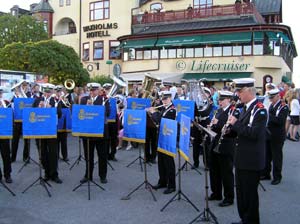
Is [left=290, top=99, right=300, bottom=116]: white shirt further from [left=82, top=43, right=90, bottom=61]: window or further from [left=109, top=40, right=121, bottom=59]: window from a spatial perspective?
[left=82, top=43, right=90, bottom=61]: window


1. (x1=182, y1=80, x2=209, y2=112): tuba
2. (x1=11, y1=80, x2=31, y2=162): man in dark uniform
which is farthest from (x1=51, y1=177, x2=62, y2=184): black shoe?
(x1=182, y1=80, x2=209, y2=112): tuba

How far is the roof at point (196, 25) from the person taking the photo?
32203 millimetres

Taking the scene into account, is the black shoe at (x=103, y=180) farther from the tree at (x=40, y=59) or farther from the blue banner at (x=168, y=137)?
the tree at (x=40, y=59)

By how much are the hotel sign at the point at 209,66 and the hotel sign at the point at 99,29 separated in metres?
10.4

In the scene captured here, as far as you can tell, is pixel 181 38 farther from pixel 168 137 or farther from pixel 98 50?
pixel 168 137

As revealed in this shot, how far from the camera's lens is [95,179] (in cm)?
918

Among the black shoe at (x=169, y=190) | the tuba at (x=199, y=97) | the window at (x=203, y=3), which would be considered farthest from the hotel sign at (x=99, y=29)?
the black shoe at (x=169, y=190)

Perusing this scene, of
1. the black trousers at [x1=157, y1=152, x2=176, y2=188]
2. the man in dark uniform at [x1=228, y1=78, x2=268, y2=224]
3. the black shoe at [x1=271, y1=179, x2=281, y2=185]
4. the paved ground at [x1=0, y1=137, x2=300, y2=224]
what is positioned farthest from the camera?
the black shoe at [x1=271, y1=179, x2=281, y2=185]

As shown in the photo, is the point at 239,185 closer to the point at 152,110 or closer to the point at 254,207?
the point at 254,207

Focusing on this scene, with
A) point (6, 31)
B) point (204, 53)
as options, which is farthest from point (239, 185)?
point (6, 31)

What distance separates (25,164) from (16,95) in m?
2.50

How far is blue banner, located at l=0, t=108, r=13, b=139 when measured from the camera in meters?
7.88

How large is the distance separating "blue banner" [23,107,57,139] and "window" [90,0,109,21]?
118 ft

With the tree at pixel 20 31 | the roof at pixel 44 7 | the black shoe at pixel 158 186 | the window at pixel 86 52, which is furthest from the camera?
the roof at pixel 44 7
